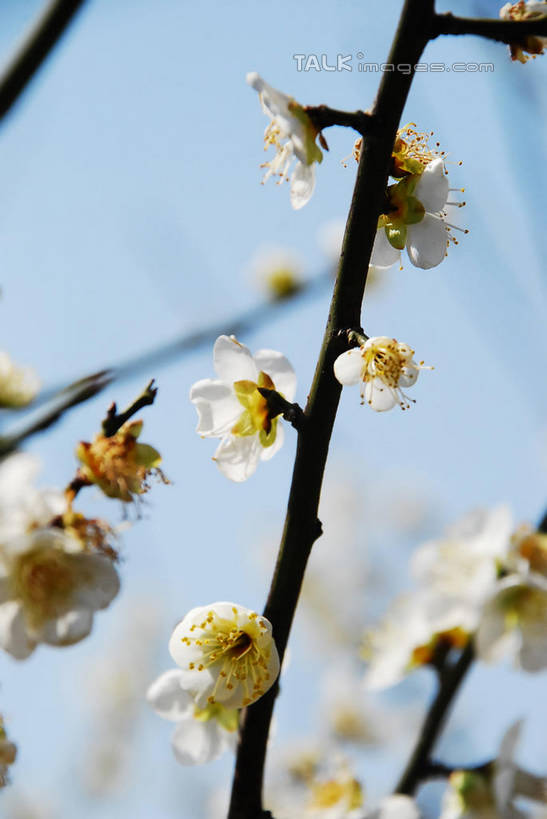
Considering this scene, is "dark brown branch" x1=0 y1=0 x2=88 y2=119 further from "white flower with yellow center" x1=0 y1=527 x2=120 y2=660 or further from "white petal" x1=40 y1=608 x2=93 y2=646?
"white petal" x1=40 y1=608 x2=93 y2=646

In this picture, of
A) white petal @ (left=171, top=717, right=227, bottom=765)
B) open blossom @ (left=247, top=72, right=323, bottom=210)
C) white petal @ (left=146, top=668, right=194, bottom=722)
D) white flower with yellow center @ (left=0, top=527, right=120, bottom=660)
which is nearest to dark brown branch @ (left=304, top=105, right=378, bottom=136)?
open blossom @ (left=247, top=72, right=323, bottom=210)

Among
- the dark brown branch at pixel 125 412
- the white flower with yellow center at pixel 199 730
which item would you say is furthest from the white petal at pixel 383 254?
the white flower with yellow center at pixel 199 730

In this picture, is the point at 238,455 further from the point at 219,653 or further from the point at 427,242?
the point at 427,242

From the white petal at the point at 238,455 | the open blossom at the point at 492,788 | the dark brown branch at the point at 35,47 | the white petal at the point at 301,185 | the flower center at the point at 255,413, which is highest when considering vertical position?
the dark brown branch at the point at 35,47

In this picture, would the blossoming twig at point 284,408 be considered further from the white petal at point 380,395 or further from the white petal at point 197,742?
the white petal at point 197,742

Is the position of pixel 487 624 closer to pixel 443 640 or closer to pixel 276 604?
pixel 443 640

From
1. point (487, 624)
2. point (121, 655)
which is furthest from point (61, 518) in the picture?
point (121, 655)

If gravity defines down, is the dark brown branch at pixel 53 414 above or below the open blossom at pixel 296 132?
below
